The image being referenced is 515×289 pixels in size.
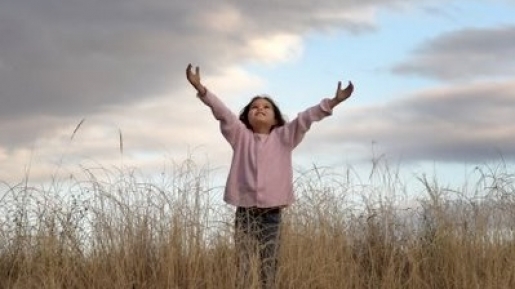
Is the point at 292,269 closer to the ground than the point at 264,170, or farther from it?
closer to the ground

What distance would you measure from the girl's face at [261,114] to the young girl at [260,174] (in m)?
0.01

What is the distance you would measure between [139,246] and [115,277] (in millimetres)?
302

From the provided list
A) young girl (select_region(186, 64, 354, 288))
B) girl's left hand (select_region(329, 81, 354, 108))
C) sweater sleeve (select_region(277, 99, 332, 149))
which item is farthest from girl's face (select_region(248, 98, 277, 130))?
girl's left hand (select_region(329, 81, 354, 108))

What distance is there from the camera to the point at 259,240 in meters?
6.40

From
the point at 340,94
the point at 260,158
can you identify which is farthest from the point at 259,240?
the point at 340,94

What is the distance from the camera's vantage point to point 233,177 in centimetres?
641

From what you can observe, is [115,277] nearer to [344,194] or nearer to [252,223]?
[252,223]

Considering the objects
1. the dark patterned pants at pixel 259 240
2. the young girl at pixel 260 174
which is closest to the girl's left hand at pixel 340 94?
the young girl at pixel 260 174

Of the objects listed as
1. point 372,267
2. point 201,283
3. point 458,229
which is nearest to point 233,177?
point 201,283

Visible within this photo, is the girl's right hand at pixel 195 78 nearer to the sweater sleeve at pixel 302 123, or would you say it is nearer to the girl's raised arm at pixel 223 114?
the girl's raised arm at pixel 223 114

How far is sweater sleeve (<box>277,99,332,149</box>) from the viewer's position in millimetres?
6391

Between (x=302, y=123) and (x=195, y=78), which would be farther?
(x=302, y=123)

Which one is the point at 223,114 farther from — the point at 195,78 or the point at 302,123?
the point at 302,123

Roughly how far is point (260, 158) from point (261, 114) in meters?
0.35
